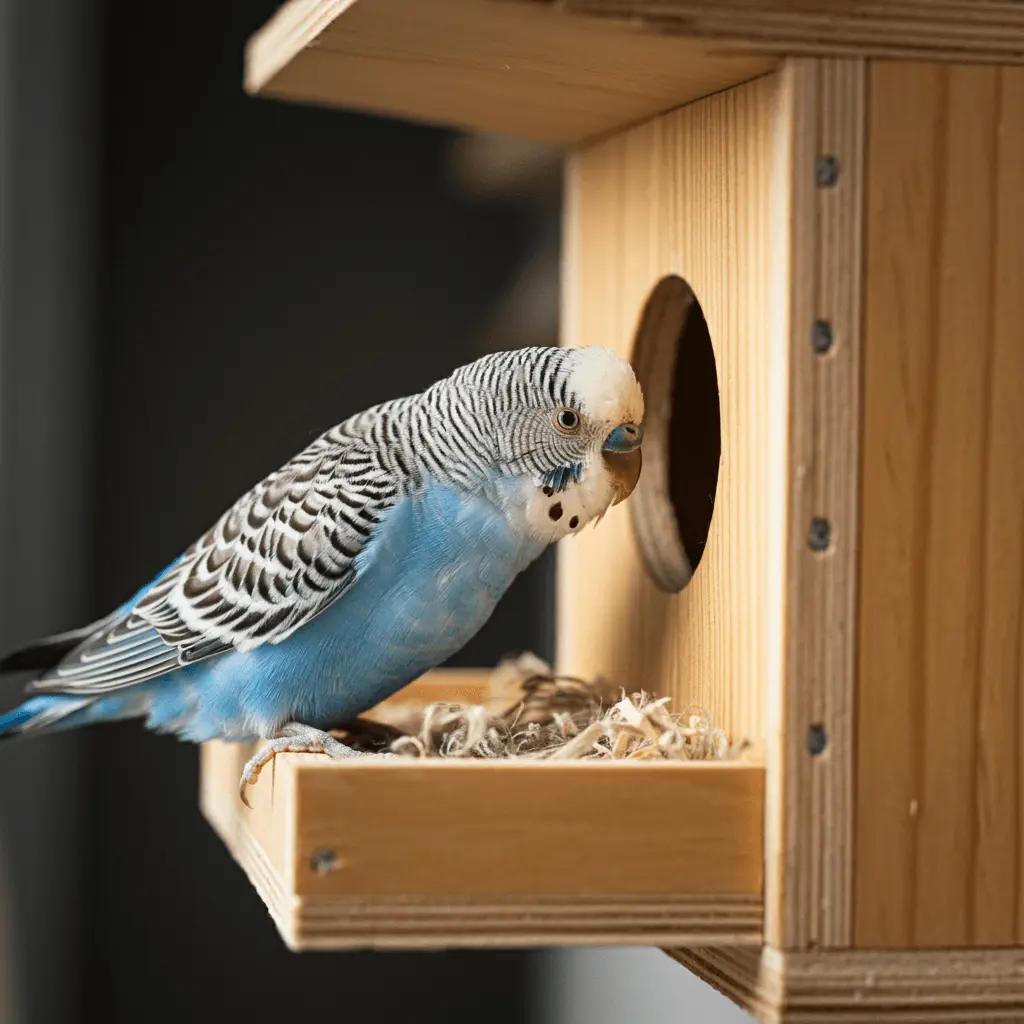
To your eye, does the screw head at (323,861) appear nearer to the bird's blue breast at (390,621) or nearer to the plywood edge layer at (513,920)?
the plywood edge layer at (513,920)

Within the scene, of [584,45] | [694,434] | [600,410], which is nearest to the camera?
[584,45]

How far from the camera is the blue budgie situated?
3.94ft

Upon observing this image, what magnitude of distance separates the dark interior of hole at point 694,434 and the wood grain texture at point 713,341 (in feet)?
0.10

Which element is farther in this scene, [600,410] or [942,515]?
[600,410]

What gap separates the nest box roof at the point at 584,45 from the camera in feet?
3.34

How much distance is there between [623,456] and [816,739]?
0.97 feet

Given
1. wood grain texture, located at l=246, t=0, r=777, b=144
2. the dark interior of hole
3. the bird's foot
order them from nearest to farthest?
wood grain texture, located at l=246, t=0, r=777, b=144, the bird's foot, the dark interior of hole

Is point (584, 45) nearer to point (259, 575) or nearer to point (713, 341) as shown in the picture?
point (713, 341)

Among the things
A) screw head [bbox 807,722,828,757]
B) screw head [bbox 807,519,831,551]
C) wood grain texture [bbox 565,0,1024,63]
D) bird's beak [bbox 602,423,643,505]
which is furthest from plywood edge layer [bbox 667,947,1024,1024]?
wood grain texture [bbox 565,0,1024,63]

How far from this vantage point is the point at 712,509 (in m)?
1.25

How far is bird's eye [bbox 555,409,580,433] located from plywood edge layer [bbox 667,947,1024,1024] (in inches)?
16.4

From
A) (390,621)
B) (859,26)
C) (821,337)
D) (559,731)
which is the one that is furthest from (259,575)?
(859,26)

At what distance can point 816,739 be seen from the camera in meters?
1.04

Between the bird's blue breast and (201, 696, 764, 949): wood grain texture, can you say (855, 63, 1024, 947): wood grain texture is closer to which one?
(201, 696, 764, 949): wood grain texture
